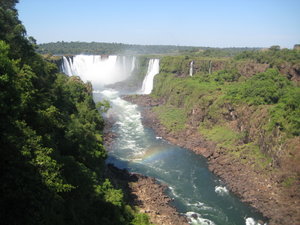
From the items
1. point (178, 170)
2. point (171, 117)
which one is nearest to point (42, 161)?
point (178, 170)

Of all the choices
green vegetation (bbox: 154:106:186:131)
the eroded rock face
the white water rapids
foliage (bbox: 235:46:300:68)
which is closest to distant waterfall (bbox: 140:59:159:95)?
the white water rapids

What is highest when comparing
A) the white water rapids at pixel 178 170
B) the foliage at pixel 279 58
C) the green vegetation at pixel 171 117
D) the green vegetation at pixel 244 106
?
the foliage at pixel 279 58

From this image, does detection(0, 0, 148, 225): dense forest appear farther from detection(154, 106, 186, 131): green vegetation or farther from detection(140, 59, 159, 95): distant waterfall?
detection(140, 59, 159, 95): distant waterfall

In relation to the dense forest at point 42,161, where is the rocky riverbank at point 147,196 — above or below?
below

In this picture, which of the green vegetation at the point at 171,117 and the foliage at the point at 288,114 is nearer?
the foliage at the point at 288,114

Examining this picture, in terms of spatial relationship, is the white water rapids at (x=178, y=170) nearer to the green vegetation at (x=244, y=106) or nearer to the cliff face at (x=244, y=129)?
the cliff face at (x=244, y=129)

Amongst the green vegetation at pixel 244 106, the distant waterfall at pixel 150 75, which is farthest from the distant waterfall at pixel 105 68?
the green vegetation at pixel 244 106

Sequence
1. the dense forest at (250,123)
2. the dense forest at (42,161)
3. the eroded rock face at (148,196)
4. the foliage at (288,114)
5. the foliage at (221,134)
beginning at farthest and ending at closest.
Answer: the foliage at (221,134), the foliage at (288,114), the dense forest at (250,123), the eroded rock face at (148,196), the dense forest at (42,161)
